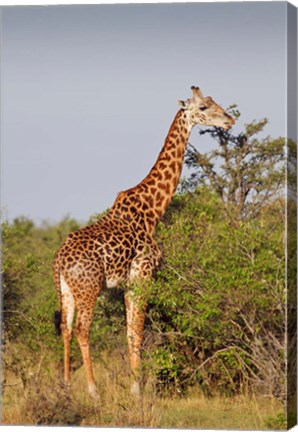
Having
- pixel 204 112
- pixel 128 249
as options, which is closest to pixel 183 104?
pixel 204 112

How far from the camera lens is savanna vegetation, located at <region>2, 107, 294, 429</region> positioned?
12.1 metres

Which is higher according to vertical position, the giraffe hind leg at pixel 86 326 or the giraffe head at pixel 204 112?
the giraffe head at pixel 204 112

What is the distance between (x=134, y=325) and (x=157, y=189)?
55.7 inches

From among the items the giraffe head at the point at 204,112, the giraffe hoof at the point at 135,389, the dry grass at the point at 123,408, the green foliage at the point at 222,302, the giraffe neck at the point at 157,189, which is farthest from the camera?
the giraffe neck at the point at 157,189

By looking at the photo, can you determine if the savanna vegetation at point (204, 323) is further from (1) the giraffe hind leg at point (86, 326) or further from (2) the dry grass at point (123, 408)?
(1) the giraffe hind leg at point (86, 326)

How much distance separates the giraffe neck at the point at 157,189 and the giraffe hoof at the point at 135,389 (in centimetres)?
167

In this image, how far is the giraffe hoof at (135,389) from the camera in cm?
1256

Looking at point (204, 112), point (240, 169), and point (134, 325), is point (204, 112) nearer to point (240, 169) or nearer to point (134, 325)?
point (240, 169)

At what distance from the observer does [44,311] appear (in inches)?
583

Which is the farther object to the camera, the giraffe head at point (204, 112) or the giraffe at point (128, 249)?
the giraffe at point (128, 249)

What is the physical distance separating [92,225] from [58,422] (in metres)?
2.07

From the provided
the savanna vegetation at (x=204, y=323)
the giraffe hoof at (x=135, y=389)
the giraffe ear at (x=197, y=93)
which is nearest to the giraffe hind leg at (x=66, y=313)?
the savanna vegetation at (x=204, y=323)

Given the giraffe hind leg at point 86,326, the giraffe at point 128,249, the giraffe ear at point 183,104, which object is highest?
the giraffe ear at point 183,104

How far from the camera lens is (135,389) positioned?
1264cm
